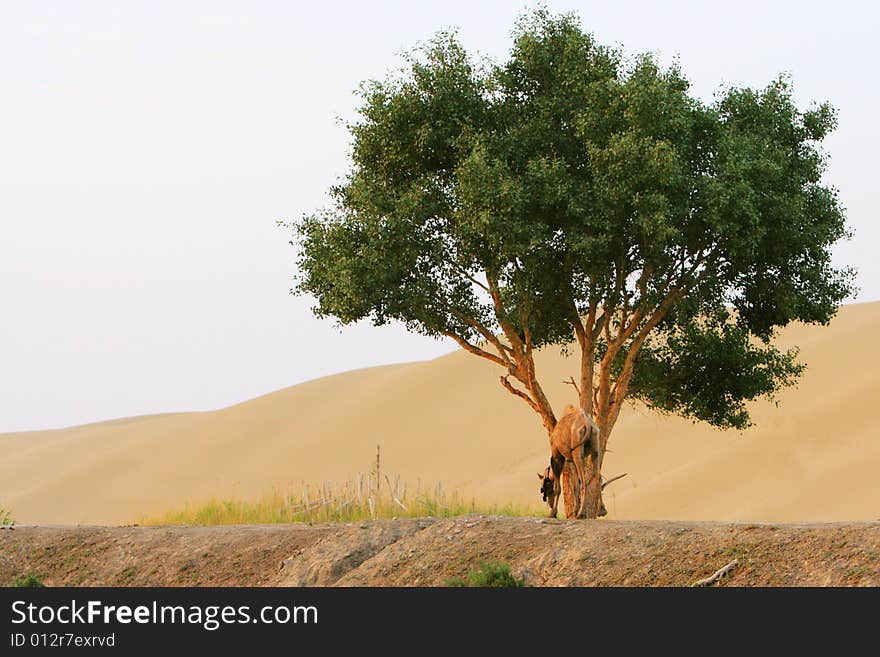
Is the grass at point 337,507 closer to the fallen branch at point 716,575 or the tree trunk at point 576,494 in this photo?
the tree trunk at point 576,494

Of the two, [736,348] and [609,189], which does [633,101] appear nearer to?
[609,189]

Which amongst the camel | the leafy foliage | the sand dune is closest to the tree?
the leafy foliage

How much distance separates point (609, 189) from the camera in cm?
2306

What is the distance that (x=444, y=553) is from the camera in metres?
16.1

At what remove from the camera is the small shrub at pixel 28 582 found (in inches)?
674

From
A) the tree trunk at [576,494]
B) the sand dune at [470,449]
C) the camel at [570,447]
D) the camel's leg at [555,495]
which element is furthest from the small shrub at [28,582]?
the sand dune at [470,449]

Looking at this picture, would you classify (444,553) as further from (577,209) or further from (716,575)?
(577,209)

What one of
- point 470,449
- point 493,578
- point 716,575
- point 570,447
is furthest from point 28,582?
point 470,449

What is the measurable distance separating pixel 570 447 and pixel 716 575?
713 cm

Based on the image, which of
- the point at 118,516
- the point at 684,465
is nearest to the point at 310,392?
the point at 118,516

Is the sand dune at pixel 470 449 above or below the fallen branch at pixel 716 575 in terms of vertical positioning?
above

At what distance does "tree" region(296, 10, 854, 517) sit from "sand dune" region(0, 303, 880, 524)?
58.8 feet

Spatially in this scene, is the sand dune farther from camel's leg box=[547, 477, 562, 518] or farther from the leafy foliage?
camel's leg box=[547, 477, 562, 518]

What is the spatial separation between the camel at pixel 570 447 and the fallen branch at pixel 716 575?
675 centimetres
